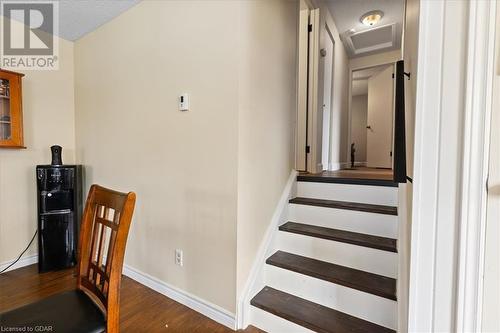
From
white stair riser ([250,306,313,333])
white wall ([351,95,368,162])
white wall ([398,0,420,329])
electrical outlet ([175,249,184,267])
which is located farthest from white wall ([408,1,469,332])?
white wall ([351,95,368,162])

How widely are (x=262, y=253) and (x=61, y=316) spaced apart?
118 centimetres

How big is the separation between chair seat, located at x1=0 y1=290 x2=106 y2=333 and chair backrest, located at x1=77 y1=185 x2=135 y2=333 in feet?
0.12

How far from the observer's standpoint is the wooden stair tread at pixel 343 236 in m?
1.62

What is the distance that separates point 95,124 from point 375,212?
273 cm

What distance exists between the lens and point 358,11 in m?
3.17

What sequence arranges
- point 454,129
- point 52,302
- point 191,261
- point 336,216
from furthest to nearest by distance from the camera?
point 336,216 → point 191,261 → point 52,302 → point 454,129

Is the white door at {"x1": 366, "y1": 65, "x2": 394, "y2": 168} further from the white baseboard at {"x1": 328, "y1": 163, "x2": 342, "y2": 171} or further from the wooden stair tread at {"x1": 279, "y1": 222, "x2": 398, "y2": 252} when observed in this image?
the wooden stair tread at {"x1": 279, "y1": 222, "x2": 398, "y2": 252}

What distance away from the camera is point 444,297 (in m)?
0.66

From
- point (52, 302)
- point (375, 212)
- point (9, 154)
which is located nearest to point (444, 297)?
point (375, 212)

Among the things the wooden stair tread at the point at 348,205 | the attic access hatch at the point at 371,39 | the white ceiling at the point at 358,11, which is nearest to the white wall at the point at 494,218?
the wooden stair tread at the point at 348,205

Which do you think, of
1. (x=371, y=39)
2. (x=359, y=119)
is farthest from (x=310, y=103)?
(x=359, y=119)

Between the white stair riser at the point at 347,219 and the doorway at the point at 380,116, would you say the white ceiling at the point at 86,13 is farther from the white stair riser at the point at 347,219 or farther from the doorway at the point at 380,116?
the doorway at the point at 380,116

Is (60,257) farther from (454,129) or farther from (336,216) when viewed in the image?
(454,129)

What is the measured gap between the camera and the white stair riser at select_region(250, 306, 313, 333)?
146 cm
